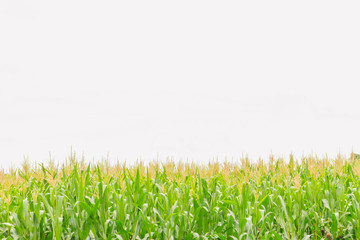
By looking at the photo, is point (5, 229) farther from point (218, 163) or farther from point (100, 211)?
point (218, 163)

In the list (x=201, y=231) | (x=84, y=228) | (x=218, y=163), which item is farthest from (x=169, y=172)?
(x=84, y=228)

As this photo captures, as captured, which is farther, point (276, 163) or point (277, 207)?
point (276, 163)

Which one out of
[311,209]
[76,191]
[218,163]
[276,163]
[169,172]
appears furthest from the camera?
[276,163]

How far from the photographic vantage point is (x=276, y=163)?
9062 mm

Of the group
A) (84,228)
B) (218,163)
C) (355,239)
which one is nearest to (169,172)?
(218,163)

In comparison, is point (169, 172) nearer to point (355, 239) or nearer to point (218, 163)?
point (218, 163)

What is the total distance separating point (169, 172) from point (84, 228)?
3392 millimetres

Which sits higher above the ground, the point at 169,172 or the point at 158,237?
the point at 169,172

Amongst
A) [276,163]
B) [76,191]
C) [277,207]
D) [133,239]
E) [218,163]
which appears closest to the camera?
[133,239]

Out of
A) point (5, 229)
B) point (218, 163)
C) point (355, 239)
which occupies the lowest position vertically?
point (355, 239)

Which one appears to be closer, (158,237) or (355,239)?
(158,237)

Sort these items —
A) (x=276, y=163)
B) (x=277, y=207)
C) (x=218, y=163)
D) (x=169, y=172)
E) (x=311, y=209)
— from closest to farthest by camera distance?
(x=277, y=207) < (x=311, y=209) < (x=169, y=172) < (x=218, y=163) < (x=276, y=163)

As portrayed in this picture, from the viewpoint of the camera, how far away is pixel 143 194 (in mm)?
4582

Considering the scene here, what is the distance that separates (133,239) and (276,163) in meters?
5.65
